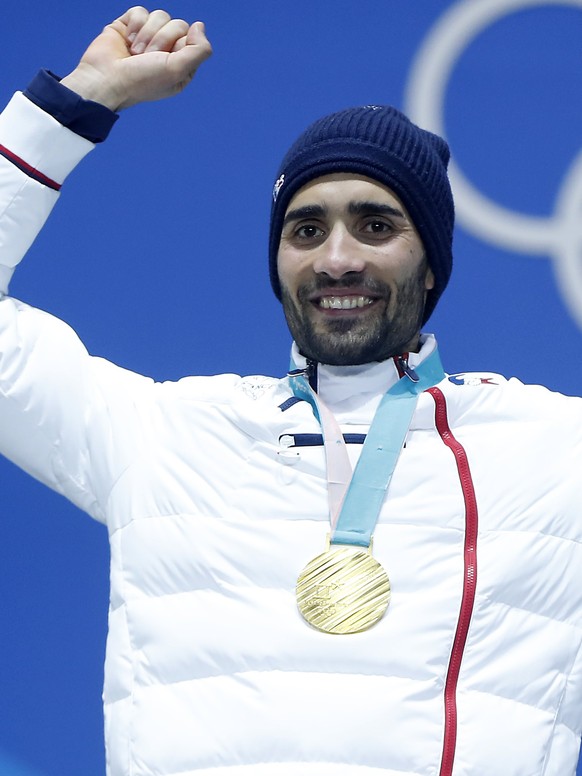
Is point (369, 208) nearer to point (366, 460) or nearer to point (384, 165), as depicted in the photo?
point (384, 165)

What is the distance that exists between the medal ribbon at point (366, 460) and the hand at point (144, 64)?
38 centimetres

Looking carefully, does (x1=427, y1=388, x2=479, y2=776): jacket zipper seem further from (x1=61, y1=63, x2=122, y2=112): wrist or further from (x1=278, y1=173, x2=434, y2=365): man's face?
(x1=61, y1=63, x2=122, y2=112): wrist

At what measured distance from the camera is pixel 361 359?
1.38 metres

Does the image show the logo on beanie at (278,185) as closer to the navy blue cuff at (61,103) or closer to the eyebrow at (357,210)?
the eyebrow at (357,210)

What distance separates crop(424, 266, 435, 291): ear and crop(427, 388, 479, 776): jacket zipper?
229 mm

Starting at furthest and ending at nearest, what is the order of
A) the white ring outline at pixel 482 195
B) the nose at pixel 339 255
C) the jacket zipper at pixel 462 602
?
the white ring outline at pixel 482 195, the nose at pixel 339 255, the jacket zipper at pixel 462 602

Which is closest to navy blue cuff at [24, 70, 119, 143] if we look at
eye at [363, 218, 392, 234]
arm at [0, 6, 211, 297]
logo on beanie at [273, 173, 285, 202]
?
arm at [0, 6, 211, 297]

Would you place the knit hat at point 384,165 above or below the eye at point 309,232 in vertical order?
above

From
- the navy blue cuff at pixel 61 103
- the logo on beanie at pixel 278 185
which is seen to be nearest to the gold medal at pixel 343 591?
the logo on beanie at pixel 278 185

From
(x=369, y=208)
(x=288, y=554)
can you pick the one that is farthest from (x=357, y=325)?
(x=288, y=554)

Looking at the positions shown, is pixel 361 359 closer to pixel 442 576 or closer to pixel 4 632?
pixel 442 576

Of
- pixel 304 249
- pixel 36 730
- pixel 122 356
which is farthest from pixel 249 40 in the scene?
pixel 36 730

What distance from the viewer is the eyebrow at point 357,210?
1.38 meters

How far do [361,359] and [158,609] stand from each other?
0.35 metres
